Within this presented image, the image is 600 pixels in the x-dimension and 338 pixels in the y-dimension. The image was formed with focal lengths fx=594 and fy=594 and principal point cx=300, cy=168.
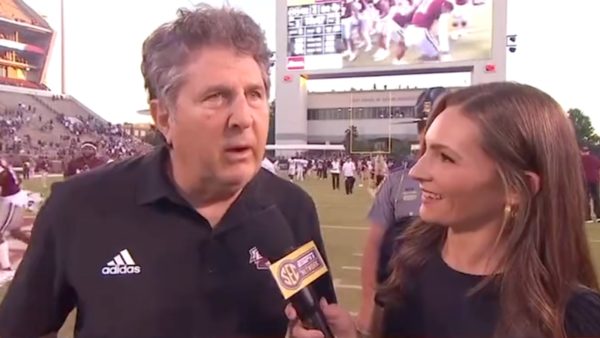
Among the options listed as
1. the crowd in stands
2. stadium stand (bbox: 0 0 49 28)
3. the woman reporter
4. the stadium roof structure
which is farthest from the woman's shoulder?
stadium stand (bbox: 0 0 49 28)

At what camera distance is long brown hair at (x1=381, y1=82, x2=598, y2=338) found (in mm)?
1113

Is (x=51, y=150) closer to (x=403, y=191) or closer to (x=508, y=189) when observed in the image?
(x=403, y=191)

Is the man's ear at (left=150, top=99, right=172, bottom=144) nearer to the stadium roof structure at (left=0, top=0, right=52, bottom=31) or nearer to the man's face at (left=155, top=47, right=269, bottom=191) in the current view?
the man's face at (left=155, top=47, right=269, bottom=191)

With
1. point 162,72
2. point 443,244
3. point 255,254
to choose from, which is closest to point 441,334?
point 443,244

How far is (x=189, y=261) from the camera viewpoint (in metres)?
1.30

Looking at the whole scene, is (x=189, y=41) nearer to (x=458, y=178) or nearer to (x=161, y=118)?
(x=161, y=118)

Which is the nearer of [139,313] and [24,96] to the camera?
[139,313]

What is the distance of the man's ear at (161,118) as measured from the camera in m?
1.30

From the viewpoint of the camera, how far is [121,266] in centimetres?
129

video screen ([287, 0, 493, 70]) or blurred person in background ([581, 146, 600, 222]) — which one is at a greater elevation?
video screen ([287, 0, 493, 70])

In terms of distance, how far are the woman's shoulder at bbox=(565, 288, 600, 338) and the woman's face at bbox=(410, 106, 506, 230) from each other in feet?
0.66

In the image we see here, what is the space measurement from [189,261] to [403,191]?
2.40 m

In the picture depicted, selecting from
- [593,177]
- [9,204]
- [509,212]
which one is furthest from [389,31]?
[509,212]

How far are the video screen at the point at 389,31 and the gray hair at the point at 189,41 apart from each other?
102ft
